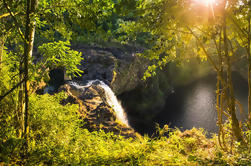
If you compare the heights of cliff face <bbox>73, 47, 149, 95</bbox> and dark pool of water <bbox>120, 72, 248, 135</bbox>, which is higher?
cliff face <bbox>73, 47, 149, 95</bbox>

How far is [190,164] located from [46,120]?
3.47 meters

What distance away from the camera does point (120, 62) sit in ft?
53.8

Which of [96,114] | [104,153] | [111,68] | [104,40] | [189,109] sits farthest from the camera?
[189,109]

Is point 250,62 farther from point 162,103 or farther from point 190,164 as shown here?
point 162,103

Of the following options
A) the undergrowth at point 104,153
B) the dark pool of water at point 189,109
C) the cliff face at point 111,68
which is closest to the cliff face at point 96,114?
the cliff face at point 111,68

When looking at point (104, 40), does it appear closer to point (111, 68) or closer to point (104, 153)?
point (104, 153)

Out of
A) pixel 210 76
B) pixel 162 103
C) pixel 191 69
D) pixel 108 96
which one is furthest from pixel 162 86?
pixel 108 96

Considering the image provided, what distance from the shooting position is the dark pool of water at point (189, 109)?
16.3 metres

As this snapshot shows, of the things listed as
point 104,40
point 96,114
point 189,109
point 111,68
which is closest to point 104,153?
point 104,40

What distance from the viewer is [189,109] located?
1962cm

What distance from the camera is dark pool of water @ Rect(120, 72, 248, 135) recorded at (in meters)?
16.3

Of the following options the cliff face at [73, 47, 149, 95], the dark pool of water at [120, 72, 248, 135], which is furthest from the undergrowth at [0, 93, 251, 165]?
the dark pool of water at [120, 72, 248, 135]

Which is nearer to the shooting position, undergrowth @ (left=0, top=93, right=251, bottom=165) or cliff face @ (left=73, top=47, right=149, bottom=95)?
undergrowth @ (left=0, top=93, right=251, bottom=165)

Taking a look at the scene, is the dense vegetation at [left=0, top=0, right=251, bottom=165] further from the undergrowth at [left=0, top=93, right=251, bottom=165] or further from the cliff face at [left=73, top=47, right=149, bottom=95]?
the cliff face at [left=73, top=47, right=149, bottom=95]
